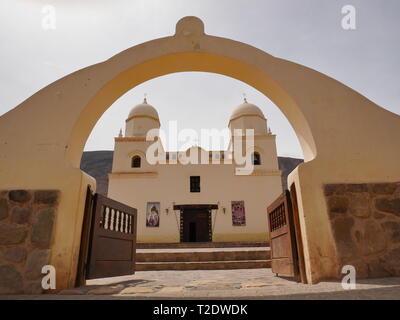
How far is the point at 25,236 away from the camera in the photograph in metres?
3.32

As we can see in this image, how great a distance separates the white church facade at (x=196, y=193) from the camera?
16.6 m

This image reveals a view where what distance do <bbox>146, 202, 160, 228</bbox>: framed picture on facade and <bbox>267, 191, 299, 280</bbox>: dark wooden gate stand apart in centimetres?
1257

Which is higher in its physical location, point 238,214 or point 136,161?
point 136,161

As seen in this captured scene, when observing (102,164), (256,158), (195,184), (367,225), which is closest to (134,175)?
(195,184)

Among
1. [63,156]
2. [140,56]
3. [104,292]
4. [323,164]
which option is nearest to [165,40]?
[140,56]

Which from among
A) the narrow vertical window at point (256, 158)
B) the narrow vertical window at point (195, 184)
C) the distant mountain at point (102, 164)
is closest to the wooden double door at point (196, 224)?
the narrow vertical window at point (195, 184)

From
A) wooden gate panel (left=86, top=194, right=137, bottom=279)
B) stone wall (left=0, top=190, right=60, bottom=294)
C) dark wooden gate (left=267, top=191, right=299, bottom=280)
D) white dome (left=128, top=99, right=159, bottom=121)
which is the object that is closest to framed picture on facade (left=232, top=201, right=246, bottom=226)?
white dome (left=128, top=99, right=159, bottom=121)

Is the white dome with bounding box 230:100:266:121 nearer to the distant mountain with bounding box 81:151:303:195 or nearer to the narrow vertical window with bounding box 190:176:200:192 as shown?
the narrow vertical window with bounding box 190:176:200:192

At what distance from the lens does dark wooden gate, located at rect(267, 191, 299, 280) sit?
3.66 m

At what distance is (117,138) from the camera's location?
19.6 metres

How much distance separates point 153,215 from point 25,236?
1382cm

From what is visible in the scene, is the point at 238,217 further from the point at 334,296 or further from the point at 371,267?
the point at 334,296

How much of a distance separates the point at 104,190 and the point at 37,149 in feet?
126

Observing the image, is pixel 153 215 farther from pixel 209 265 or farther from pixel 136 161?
pixel 209 265
